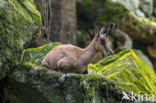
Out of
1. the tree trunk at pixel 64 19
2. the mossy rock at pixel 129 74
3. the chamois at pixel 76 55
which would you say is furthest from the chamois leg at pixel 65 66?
the tree trunk at pixel 64 19

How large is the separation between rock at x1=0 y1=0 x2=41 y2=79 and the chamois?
82cm

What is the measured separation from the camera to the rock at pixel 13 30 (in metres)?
5.18

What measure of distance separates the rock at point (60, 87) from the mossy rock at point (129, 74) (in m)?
1.34

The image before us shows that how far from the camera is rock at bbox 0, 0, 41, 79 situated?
5.18 metres

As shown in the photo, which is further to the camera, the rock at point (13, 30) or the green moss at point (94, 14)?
the green moss at point (94, 14)

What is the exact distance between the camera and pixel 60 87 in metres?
5.22

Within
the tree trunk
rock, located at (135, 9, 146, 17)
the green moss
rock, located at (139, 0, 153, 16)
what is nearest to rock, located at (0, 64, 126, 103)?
the tree trunk

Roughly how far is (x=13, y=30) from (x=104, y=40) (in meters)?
2.29

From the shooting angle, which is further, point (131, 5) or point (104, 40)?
point (131, 5)

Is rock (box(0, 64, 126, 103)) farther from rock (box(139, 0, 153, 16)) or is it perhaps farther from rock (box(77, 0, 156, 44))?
rock (box(139, 0, 153, 16))

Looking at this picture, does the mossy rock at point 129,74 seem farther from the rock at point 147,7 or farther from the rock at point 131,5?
the rock at point 147,7

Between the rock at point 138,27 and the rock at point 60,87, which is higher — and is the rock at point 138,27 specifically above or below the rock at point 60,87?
above

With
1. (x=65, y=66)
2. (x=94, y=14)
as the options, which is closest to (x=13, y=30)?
(x=65, y=66)

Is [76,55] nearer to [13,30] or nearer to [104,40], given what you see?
[104,40]
